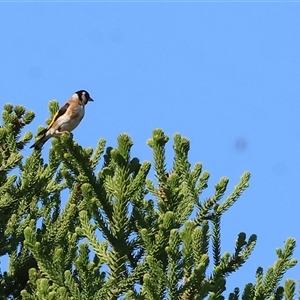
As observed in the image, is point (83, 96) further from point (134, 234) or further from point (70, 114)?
point (134, 234)

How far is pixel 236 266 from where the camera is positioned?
18.2 feet

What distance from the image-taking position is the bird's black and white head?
34.5 feet

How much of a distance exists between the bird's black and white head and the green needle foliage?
440 cm

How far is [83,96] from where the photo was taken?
10.7 meters

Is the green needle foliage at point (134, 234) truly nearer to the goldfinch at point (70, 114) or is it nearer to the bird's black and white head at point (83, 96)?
the goldfinch at point (70, 114)

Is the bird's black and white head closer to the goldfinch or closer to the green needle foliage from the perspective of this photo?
the goldfinch

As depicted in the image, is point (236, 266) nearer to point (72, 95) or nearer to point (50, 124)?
point (50, 124)

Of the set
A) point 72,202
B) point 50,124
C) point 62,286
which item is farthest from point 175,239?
point 50,124

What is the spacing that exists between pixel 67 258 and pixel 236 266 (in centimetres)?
128

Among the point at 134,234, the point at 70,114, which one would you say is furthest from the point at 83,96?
the point at 134,234

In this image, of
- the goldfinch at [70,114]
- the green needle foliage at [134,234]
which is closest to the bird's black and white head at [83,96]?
the goldfinch at [70,114]

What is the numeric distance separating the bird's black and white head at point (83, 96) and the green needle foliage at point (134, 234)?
14.4 feet

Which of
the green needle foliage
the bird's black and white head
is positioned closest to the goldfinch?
the bird's black and white head

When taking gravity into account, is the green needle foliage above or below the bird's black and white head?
below
